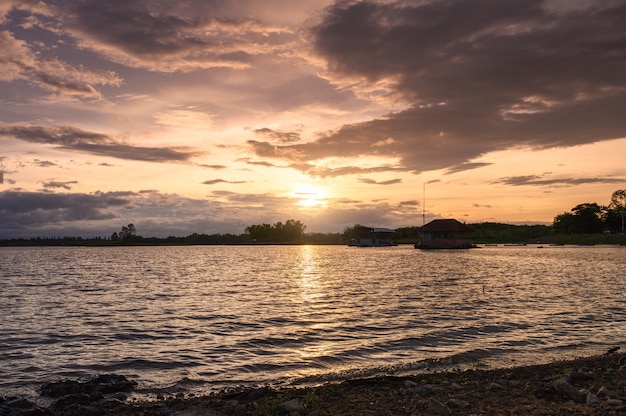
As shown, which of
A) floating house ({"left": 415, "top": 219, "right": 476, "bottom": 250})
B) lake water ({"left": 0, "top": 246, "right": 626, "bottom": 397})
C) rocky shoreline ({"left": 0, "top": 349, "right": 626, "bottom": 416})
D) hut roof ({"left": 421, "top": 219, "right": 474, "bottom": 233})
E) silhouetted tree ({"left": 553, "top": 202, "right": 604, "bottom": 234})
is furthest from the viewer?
silhouetted tree ({"left": 553, "top": 202, "right": 604, "bottom": 234})

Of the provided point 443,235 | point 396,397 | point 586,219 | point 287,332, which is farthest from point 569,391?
point 586,219

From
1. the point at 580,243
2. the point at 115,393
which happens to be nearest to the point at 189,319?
the point at 115,393

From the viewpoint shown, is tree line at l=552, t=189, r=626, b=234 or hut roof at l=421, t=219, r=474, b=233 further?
tree line at l=552, t=189, r=626, b=234

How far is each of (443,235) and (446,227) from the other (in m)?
4.83

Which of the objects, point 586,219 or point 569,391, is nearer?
point 569,391

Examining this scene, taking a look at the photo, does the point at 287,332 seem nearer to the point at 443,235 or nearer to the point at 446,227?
the point at 446,227

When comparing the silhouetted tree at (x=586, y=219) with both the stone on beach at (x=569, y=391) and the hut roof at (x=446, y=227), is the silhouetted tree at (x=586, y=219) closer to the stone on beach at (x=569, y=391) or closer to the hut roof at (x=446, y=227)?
the hut roof at (x=446, y=227)

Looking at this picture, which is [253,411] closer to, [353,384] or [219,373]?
[353,384]

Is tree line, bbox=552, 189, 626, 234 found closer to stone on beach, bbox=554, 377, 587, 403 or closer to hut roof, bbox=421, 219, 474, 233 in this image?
hut roof, bbox=421, 219, 474, 233

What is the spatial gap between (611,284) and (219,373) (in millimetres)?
41635

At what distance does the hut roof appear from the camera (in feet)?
501

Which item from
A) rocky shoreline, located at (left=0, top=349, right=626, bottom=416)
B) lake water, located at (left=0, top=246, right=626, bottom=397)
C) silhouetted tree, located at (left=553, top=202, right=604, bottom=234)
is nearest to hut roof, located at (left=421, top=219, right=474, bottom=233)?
silhouetted tree, located at (left=553, top=202, right=604, bottom=234)

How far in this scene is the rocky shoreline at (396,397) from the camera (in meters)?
10.7

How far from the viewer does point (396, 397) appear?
39.6ft
